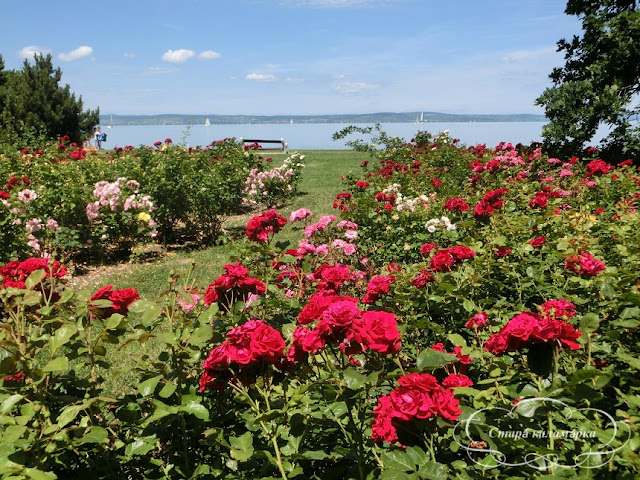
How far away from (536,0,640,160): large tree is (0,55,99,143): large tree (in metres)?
21.3

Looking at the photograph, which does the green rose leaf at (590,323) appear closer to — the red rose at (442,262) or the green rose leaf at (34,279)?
the red rose at (442,262)

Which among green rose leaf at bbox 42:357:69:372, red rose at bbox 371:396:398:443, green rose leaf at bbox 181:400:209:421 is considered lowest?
green rose leaf at bbox 181:400:209:421

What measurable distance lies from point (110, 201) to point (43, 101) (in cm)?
2053

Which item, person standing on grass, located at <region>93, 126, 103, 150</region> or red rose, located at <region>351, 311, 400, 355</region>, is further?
person standing on grass, located at <region>93, 126, 103, 150</region>

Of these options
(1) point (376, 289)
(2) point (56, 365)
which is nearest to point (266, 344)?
(2) point (56, 365)

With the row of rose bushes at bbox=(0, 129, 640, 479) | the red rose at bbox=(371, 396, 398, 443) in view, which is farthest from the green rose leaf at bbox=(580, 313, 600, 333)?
the red rose at bbox=(371, 396, 398, 443)

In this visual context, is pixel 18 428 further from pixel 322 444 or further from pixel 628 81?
pixel 628 81

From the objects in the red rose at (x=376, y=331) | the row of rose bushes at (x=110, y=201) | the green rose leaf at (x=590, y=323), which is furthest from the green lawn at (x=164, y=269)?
the green rose leaf at (x=590, y=323)

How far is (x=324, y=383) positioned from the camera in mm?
1423

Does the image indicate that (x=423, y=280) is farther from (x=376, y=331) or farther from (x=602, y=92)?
(x=602, y=92)

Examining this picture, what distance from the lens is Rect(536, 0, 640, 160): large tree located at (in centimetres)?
797

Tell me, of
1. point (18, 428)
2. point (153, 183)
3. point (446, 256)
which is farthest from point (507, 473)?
point (153, 183)

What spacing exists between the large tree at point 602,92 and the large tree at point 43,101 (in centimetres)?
2130

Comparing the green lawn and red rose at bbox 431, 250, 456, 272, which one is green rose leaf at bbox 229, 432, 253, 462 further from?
the green lawn
